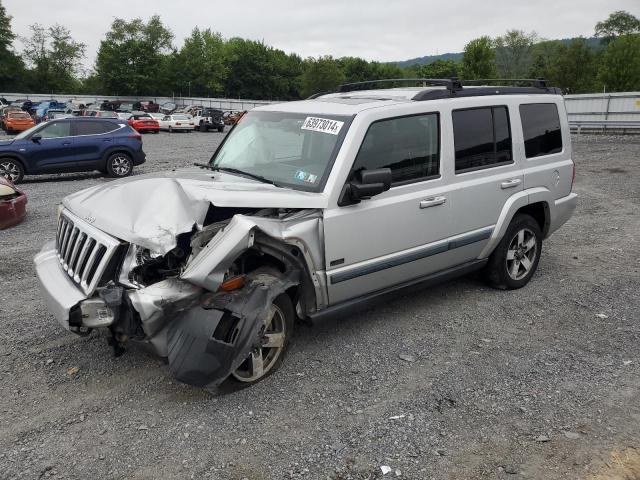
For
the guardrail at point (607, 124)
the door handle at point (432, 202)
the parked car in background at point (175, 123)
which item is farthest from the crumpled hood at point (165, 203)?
the parked car in background at point (175, 123)

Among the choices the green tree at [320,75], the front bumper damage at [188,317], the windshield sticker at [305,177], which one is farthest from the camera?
the green tree at [320,75]

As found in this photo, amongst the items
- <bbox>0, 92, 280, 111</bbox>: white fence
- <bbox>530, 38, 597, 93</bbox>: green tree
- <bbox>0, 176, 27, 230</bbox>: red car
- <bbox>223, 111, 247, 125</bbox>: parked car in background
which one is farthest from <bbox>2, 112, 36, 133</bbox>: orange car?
<bbox>530, 38, 597, 93</bbox>: green tree

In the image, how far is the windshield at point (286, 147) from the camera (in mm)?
4082

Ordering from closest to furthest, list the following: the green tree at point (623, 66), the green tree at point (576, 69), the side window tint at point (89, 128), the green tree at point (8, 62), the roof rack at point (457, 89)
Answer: the roof rack at point (457, 89) → the side window tint at point (89, 128) → the green tree at point (623, 66) → the green tree at point (576, 69) → the green tree at point (8, 62)

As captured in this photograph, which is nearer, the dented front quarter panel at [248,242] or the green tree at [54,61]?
the dented front quarter panel at [248,242]

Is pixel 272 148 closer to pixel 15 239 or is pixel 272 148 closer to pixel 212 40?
pixel 15 239

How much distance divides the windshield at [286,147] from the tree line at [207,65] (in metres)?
53.1

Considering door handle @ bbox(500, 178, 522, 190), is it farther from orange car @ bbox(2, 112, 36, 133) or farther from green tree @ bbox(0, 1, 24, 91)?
green tree @ bbox(0, 1, 24, 91)

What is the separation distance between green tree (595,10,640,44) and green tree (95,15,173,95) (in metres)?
73.0

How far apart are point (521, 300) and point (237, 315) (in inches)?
128

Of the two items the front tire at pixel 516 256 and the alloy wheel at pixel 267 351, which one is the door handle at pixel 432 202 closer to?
the front tire at pixel 516 256

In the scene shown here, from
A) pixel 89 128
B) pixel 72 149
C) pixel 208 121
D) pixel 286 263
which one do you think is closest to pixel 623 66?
pixel 208 121

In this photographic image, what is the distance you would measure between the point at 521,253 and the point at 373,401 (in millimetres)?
2821

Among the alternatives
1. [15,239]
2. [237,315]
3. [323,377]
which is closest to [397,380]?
[323,377]
